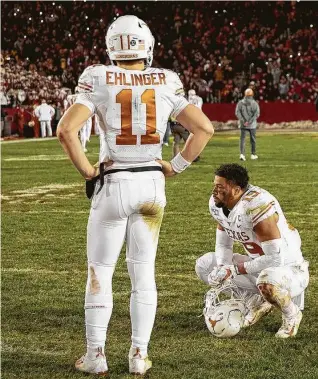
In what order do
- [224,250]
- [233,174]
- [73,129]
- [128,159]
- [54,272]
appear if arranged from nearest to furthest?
[73,129]
[128,159]
[233,174]
[224,250]
[54,272]

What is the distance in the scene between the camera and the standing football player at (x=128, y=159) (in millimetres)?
5047

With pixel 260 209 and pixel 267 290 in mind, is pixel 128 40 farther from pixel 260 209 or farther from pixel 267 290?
pixel 267 290

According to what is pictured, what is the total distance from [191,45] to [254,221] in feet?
131

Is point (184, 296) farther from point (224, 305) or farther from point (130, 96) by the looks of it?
point (130, 96)

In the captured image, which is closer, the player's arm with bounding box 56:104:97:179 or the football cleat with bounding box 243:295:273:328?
the player's arm with bounding box 56:104:97:179

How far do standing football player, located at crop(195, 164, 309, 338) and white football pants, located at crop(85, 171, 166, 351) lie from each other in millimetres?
1113

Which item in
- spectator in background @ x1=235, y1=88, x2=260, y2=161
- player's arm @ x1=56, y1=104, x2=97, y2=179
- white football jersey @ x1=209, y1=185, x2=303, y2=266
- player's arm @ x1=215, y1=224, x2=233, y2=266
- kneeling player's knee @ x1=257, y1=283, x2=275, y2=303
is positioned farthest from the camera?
spectator in background @ x1=235, y1=88, x2=260, y2=161

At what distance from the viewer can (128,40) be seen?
16.7 feet

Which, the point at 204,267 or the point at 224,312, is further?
the point at 204,267

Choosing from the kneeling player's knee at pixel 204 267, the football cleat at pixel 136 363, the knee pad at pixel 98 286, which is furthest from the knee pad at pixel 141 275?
the kneeling player's knee at pixel 204 267

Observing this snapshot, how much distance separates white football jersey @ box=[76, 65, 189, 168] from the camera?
198 inches

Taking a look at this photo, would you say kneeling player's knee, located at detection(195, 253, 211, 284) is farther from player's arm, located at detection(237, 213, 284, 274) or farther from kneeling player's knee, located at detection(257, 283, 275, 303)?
kneeling player's knee, located at detection(257, 283, 275, 303)

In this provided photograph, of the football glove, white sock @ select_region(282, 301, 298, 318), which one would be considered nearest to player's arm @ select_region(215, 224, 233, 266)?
the football glove

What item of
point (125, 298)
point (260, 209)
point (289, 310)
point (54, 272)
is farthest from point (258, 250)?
point (54, 272)
